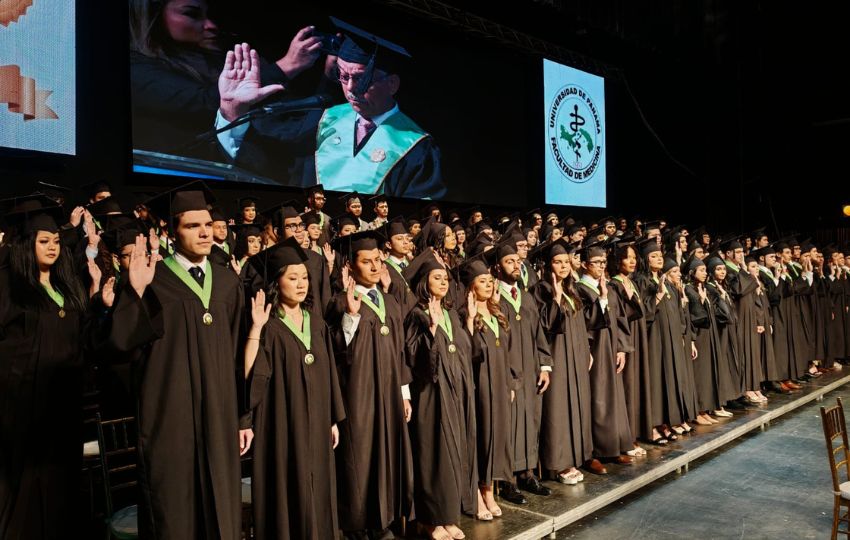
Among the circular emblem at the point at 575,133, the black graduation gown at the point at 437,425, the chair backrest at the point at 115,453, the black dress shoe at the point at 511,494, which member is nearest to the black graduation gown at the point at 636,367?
the black dress shoe at the point at 511,494

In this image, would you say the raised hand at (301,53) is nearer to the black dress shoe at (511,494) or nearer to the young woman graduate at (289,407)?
the young woman graduate at (289,407)

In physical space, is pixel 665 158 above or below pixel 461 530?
above

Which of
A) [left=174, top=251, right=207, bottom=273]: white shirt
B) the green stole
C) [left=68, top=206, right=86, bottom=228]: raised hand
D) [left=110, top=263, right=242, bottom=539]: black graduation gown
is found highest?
the green stole

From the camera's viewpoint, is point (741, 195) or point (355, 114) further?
point (741, 195)

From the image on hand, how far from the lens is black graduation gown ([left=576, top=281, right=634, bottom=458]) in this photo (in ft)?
16.6

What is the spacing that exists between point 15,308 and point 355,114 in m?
6.42

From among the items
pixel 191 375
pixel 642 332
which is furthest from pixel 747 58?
pixel 191 375

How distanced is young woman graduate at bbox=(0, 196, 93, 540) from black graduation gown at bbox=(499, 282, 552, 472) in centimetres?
267

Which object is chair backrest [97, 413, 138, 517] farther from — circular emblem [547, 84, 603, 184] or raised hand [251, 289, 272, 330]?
circular emblem [547, 84, 603, 184]

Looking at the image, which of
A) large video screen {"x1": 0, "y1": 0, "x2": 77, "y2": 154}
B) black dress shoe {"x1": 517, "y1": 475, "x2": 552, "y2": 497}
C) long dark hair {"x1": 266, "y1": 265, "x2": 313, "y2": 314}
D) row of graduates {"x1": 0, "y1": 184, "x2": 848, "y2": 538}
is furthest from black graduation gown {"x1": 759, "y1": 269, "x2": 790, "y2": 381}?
large video screen {"x1": 0, "y1": 0, "x2": 77, "y2": 154}

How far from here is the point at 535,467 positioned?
4688mm

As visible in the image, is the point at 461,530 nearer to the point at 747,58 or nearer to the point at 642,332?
the point at 642,332

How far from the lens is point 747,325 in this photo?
755 cm

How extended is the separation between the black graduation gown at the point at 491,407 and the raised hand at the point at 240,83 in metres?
4.75
